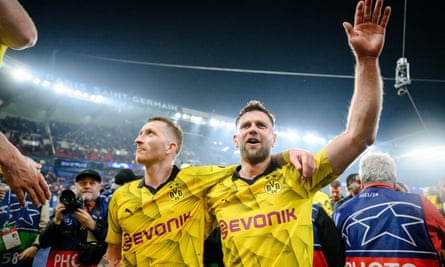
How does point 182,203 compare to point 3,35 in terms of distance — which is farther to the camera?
point 182,203

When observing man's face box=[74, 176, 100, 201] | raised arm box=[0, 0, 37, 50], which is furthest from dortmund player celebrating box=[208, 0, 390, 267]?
man's face box=[74, 176, 100, 201]

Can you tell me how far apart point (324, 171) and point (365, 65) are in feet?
2.36

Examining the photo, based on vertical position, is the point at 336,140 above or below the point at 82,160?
below

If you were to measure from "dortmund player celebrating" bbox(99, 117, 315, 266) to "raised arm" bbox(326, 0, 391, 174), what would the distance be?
0.41 m

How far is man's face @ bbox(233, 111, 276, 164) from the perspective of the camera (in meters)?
2.52

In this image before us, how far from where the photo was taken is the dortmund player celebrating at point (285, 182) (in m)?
1.97

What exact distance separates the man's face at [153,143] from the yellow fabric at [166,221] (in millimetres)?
285

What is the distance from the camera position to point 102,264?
2848 mm

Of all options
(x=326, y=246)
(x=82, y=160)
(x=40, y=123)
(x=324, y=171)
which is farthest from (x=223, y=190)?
(x=40, y=123)

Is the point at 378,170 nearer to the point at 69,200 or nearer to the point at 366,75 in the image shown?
the point at 366,75

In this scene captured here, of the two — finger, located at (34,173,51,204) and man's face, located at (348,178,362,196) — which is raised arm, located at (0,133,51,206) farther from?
man's face, located at (348,178,362,196)

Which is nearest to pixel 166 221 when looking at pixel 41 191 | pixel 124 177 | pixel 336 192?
pixel 41 191

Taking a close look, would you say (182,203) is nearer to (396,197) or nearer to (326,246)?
(326,246)

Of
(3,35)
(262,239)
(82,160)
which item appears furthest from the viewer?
(82,160)
